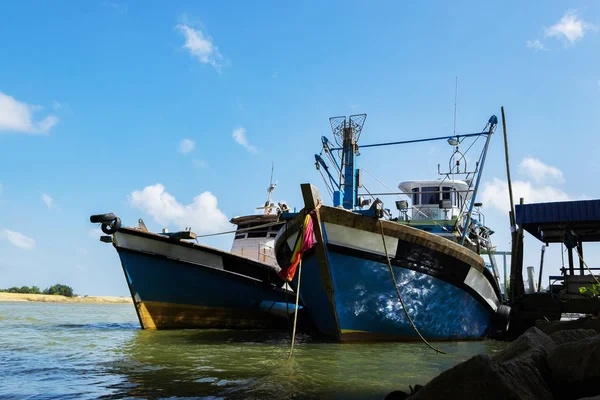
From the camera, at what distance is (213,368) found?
634 centimetres

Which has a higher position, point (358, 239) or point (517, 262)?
point (517, 262)

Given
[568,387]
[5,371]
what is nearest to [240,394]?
[568,387]

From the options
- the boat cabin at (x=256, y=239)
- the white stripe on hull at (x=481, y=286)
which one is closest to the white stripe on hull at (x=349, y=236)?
the white stripe on hull at (x=481, y=286)

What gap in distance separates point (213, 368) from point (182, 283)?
658 centimetres

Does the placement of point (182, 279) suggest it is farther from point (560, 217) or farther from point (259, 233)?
point (560, 217)

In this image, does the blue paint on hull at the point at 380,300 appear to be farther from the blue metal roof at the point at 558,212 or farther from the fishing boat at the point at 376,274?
the blue metal roof at the point at 558,212

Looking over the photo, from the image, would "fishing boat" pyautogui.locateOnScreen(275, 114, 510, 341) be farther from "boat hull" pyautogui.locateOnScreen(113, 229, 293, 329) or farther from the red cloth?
"boat hull" pyautogui.locateOnScreen(113, 229, 293, 329)

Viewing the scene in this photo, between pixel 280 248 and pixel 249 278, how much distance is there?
3.25 m

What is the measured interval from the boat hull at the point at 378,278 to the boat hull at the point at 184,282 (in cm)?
354

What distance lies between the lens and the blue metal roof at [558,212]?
43.7ft

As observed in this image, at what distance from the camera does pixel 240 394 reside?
4754 mm

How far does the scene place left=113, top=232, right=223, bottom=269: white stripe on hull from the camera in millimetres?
12320

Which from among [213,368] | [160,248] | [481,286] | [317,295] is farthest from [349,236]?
[160,248]

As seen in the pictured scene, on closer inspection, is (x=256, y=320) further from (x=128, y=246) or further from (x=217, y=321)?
(x=128, y=246)
